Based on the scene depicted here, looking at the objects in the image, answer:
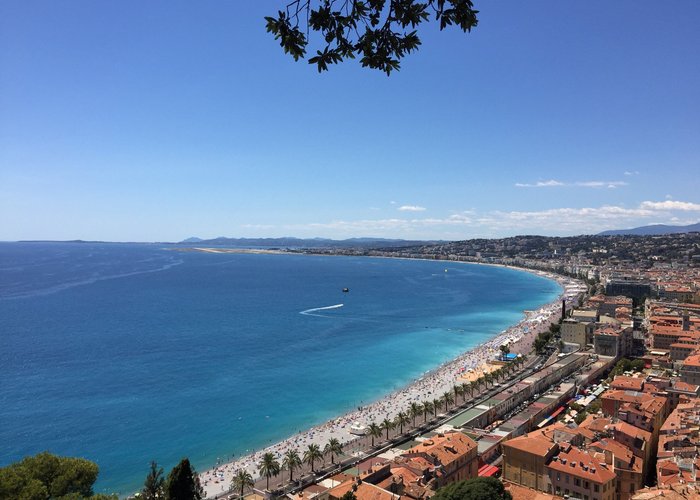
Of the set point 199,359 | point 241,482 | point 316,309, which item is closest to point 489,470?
point 241,482

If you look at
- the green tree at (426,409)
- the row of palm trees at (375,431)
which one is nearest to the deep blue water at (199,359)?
the row of palm trees at (375,431)

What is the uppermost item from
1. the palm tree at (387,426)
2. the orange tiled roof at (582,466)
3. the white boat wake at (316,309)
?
the orange tiled roof at (582,466)

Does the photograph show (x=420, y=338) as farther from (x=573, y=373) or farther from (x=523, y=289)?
(x=523, y=289)

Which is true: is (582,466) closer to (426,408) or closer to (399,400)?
(426,408)

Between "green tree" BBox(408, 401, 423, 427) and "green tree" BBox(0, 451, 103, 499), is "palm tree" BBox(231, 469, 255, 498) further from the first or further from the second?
"green tree" BBox(408, 401, 423, 427)

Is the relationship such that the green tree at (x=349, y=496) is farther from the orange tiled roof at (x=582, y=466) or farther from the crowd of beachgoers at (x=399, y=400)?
the orange tiled roof at (x=582, y=466)

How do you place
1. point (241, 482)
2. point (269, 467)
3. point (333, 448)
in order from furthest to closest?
point (333, 448), point (269, 467), point (241, 482)
